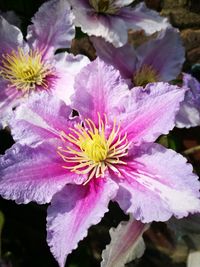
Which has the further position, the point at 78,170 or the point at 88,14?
the point at 88,14

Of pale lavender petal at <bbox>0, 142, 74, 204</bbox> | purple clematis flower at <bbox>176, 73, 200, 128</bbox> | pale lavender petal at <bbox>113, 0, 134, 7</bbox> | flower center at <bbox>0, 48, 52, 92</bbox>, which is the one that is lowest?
purple clematis flower at <bbox>176, 73, 200, 128</bbox>

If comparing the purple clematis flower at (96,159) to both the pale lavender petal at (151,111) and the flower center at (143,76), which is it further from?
the flower center at (143,76)

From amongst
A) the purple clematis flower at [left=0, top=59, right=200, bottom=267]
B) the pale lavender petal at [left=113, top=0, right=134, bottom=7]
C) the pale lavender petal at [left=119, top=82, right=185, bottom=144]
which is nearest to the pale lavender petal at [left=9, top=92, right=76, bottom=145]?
the purple clematis flower at [left=0, top=59, right=200, bottom=267]

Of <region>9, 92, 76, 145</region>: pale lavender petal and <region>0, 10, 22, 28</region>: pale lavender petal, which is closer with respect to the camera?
<region>9, 92, 76, 145</region>: pale lavender petal

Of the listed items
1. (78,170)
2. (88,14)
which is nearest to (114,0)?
(88,14)

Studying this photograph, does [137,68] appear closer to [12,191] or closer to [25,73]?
[25,73]

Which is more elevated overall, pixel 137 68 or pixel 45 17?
pixel 45 17

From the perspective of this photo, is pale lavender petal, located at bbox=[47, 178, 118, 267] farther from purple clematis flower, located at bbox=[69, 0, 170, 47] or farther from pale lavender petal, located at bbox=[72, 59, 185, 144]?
purple clematis flower, located at bbox=[69, 0, 170, 47]

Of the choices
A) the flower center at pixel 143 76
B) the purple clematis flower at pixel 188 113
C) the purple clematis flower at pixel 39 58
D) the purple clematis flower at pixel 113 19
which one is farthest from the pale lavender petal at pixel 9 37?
the purple clematis flower at pixel 188 113
